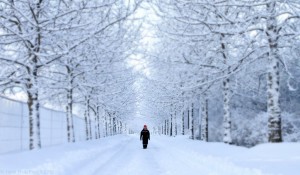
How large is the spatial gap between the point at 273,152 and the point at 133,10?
6243 mm

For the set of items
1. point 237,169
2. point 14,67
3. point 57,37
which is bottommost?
point 237,169

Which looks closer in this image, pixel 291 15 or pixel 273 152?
pixel 273 152

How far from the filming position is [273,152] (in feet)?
42.4

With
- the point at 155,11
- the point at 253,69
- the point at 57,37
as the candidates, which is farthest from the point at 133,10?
the point at 253,69

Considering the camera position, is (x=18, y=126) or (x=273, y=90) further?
(x=18, y=126)

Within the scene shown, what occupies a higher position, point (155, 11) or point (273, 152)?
point (155, 11)

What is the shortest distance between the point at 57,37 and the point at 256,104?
1212 inches

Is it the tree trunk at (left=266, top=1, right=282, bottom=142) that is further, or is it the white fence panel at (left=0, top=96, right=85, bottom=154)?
the white fence panel at (left=0, top=96, right=85, bottom=154)

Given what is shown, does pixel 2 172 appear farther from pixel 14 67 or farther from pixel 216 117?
pixel 216 117

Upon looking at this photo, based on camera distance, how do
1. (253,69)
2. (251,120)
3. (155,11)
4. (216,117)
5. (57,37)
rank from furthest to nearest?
(216,117) → (251,120) → (253,69) → (57,37) → (155,11)

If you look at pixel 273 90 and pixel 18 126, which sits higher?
pixel 273 90

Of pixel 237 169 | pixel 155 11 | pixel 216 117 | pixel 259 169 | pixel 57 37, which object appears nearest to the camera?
pixel 259 169

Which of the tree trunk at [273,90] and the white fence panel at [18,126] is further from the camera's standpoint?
the white fence panel at [18,126]

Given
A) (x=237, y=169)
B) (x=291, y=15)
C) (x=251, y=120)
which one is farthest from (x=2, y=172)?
(x=251, y=120)
